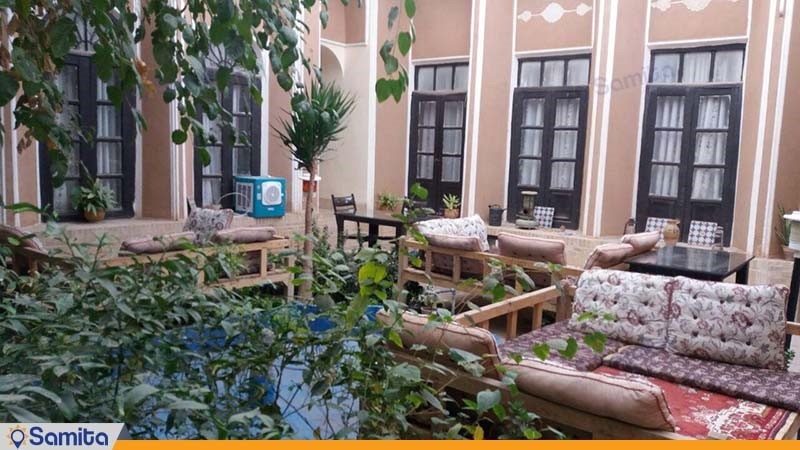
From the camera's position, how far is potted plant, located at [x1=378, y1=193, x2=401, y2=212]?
33.4ft

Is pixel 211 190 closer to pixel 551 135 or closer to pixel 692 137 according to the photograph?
pixel 551 135

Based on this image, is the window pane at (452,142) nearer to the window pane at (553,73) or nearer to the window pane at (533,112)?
the window pane at (533,112)

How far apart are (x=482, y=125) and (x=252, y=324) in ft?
26.5

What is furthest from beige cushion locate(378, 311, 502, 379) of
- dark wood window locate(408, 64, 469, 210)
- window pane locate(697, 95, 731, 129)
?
dark wood window locate(408, 64, 469, 210)

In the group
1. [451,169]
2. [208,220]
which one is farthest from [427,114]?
[208,220]

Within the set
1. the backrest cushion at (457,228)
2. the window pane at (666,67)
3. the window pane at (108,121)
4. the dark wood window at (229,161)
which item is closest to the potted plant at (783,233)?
the window pane at (666,67)

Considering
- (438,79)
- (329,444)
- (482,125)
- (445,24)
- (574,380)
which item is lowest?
(574,380)

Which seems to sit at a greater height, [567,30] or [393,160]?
[567,30]

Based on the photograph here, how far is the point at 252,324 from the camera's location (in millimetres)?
1562

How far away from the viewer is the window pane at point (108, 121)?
22.5 ft

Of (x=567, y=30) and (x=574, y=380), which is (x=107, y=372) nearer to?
(x=574, y=380)

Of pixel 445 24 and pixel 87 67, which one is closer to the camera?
pixel 87 67

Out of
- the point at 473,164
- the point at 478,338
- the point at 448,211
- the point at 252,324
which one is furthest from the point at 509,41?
the point at 252,324

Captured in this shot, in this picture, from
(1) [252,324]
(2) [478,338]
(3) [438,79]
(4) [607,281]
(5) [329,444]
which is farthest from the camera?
(3) [438,79]
